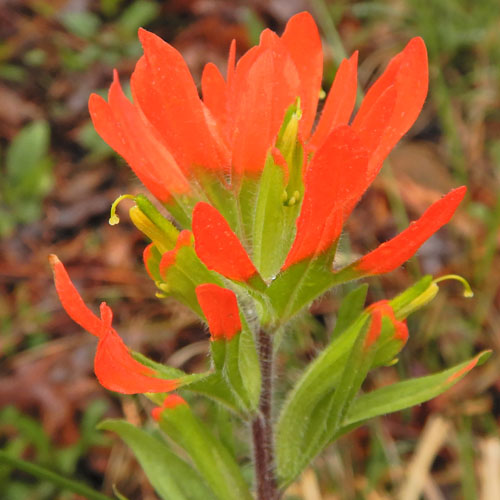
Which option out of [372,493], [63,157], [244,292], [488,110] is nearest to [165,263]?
[244,292]

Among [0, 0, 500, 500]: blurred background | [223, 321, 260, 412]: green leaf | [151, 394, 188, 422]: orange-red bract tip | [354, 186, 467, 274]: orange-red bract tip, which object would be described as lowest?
[0, 0, 500, 500]: blurred background

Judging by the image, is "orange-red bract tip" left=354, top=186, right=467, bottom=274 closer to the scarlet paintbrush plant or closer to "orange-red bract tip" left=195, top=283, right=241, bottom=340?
the scarlet paintbrush plant

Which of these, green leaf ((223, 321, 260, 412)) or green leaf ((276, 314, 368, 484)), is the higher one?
green leaf ((223, 321, 260, 412))

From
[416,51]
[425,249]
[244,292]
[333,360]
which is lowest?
[425,249]

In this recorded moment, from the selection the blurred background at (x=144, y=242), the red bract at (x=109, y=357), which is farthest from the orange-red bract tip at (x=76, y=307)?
the blurred background at (x=144, y=242)

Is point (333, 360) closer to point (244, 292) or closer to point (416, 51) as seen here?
point (244, 292)

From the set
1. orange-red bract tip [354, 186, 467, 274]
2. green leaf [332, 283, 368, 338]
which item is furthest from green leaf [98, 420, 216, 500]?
orange-red bract tip [354, 186, 467, 274]

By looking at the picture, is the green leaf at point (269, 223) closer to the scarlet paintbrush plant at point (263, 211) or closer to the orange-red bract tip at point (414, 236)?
the scarlet paintbrush plant at point (263, 211)

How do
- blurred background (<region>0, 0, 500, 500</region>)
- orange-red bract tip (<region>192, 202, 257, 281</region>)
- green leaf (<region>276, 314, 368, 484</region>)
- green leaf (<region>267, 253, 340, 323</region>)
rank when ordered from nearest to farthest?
1. orange-red bract tip (<region>192, 202, 257, 281</region>)
2. green leaf (<region>267, 253, 340, 323</region>)
3. green leaf (<region>276, 314, 368, 484</region>)
4. blurred background (<region>0, 0, 500, 500</region>)
